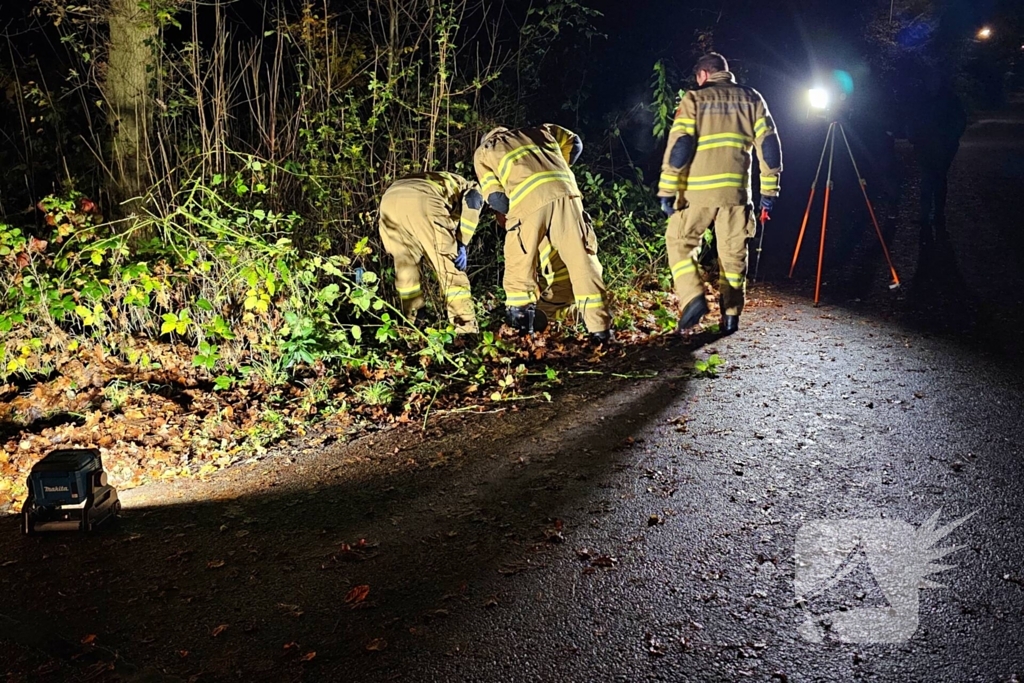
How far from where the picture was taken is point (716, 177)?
667cm

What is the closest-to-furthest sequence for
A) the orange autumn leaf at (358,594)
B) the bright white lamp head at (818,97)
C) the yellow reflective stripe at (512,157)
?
1. the orange autumn leaf at (358,594)
2. the yellow reflective stripe at (512,157)
3. the bright white lamp head at (818,97)

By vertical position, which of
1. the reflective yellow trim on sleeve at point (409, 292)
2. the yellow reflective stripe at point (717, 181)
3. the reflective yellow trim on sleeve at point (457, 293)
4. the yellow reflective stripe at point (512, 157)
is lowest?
the reflective yellow trim on sleeve at point (409, 292)

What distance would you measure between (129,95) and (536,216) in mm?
3699

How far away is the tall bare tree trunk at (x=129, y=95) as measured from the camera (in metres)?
7.07

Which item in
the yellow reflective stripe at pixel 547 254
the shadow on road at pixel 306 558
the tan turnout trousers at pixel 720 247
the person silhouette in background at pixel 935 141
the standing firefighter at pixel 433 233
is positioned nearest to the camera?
the shadow on road at pixel 306 558

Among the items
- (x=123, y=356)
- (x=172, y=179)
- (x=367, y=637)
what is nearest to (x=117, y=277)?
(x=123, y=356)

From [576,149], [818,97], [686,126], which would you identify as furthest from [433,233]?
[818,97]

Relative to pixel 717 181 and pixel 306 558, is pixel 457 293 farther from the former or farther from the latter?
pixel 306 558

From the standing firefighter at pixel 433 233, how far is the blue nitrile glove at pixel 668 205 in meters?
1.51

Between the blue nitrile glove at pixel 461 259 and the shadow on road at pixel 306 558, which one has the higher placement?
the blue nitrile glove at pixel 461 259

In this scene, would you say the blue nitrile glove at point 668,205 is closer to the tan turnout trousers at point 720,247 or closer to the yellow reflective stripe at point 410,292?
the tan turnout trousers at point 720,247

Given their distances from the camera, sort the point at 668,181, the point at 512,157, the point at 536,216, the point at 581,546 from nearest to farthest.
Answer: the point at 581,546 → the point at 512,157 → the point at 536,216 → the point at 668,181

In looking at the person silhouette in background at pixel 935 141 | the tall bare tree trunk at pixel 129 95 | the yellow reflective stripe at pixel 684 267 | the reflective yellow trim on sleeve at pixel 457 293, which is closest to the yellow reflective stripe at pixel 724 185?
the yellow reflective stripe at pixel 684 267

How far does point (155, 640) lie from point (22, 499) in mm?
1763
